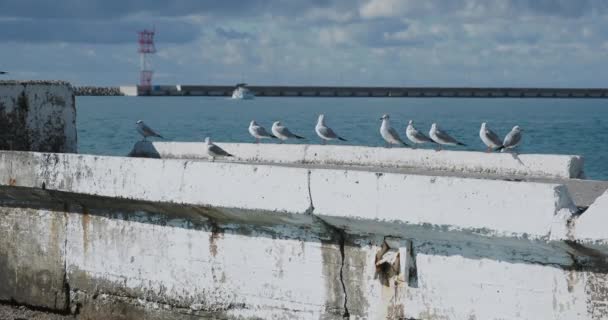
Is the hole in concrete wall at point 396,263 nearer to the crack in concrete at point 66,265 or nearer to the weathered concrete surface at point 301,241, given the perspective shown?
the weathered concrete surface at point 301,241

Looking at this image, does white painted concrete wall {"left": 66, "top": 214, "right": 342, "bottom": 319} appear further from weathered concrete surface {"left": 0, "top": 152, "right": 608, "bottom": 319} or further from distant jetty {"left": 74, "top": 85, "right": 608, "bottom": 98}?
distant jetty {"left": 74, "top": 85, "right": 608, "bottom": 98}

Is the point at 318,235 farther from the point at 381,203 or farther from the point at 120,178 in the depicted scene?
the point at 120,178

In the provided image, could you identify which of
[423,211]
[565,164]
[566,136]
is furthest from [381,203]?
[566,136]

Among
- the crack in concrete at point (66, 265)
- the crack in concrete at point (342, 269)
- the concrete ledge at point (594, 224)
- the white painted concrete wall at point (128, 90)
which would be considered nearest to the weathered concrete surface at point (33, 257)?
the crack in concrete at point (66, 265)

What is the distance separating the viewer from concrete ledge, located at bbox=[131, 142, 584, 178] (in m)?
11.3

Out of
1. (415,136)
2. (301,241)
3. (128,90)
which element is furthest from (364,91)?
(301,241)

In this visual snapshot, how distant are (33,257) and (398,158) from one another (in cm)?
498

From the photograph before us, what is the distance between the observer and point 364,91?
16538 centimetres

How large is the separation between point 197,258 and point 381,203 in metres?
1.82

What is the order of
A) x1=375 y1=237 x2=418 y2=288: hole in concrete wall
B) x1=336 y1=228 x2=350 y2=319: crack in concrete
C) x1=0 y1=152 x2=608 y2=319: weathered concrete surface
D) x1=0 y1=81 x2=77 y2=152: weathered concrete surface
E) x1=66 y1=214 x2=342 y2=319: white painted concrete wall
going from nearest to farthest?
x1=0 y1=152 x2=608 y2=319: weathered concrete surface, x1=375 y1=237 x2=418 y2=288: hole in concrete wall, x1=336 y1=228 x2=350 y2=319: crack in concrete, x1=66 y1=214 x2=342 y2=319: white painted concrete wall, x1=0 y1=81 x2=77 y2=152: weathered concrete surface

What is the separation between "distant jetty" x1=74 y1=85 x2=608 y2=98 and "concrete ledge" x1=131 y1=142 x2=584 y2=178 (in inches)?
5996

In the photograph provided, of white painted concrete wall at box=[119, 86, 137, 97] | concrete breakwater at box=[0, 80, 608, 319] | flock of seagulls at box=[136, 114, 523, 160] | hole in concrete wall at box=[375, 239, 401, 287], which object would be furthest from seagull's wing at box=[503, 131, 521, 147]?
white painted concrete wall at box=[119, 86, 137, 97]

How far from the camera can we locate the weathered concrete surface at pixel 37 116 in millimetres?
10477

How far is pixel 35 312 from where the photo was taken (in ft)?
29.8
